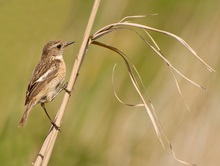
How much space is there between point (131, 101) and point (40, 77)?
2.91 ft

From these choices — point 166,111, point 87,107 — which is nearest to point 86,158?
point 87,107

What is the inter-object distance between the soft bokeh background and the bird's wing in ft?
1.98

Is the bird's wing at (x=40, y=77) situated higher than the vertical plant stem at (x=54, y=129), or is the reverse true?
the vertical plant stem at (x=54, y=129)

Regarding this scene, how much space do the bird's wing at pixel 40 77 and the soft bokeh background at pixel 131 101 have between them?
23.7 inches

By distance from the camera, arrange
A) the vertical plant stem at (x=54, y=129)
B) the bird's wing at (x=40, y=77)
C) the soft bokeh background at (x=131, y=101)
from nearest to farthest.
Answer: the vertical plant stem at (x=54, y=129) < the bird's wing at (x=40, y=77) < the soft bokeh background at (x=131, y=101)

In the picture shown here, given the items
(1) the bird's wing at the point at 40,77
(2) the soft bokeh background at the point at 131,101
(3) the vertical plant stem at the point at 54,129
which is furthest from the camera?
(2) the soft bokeh background at the point at 131,101

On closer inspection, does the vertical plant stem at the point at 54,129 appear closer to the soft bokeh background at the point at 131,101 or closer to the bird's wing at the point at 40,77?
the bird's wing at the point at 40,77

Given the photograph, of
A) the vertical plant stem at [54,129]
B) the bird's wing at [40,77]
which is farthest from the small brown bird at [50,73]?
the vertical plant stem at [54,129]

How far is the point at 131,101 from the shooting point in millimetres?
4855

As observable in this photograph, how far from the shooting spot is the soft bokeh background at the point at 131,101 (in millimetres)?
4789

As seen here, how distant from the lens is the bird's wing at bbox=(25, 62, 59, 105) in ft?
13.9

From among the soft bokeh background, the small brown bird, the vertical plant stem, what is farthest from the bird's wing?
the vertical plant stem

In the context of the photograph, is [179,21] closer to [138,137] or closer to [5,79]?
[138,137]

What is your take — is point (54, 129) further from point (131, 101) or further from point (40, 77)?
point (131, 101)
